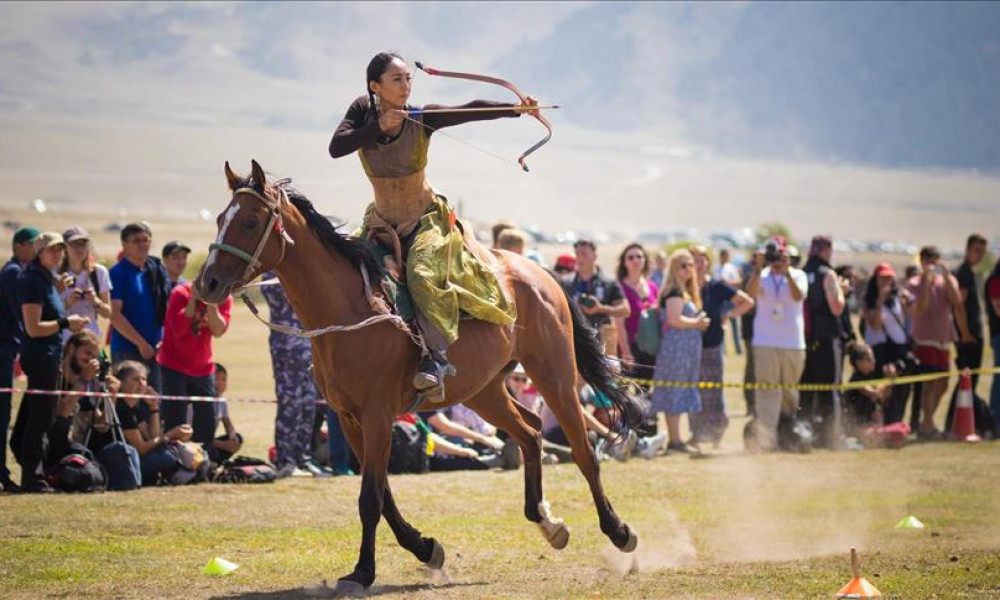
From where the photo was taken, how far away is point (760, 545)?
11625 mm

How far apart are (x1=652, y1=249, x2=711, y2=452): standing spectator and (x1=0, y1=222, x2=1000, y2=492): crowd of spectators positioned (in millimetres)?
24

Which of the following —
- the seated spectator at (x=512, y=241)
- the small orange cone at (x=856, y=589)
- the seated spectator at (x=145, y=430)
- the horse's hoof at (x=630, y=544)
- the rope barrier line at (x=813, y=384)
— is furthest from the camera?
the rope barrier line at (x=813, y=384)

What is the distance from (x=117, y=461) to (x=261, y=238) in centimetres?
501

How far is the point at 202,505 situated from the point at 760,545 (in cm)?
485

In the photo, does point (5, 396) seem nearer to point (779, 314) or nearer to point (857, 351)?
point (779, 314)

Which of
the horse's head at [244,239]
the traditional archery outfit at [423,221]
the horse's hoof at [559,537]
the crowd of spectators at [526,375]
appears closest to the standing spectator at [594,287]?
the crowd of spectators at [526,375]

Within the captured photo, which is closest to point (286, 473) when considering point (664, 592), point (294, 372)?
point (294, 372)

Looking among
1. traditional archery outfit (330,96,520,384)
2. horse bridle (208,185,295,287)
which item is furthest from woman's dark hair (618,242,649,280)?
horse bridle (208,185,295,287)

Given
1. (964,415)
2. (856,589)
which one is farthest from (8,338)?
(964,415)

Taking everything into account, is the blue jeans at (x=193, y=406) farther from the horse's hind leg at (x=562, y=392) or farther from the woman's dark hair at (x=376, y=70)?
the woman's dark hair at (x=376, y=70)

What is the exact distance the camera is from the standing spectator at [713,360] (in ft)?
58.5

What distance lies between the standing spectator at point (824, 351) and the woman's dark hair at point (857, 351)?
1.23ft

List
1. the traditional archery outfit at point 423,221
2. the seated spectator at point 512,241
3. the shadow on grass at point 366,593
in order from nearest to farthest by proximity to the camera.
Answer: the shadow on grass at point 366,593 < the traditional archery outfit at point 423,221 < the seated spectator at point 512,241

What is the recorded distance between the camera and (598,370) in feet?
37.5
